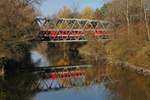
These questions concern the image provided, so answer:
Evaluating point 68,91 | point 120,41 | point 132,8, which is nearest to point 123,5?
point 132,8

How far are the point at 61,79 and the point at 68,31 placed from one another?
29.7 m

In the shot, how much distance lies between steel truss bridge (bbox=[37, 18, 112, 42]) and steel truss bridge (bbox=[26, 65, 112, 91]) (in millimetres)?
14557

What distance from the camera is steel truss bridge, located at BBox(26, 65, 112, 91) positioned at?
38.5 meters

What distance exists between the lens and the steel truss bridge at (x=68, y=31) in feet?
224

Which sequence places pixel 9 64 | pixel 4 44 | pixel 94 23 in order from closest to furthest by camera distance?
pixel 4 44 → pixel 9 64 → pixel 94 23

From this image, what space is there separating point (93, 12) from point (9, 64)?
6366 cm

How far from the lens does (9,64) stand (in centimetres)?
4966

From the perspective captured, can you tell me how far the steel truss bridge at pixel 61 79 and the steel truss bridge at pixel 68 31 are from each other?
14557 mm

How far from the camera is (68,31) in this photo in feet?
238

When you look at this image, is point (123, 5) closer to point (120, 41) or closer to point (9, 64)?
point (120, 41)

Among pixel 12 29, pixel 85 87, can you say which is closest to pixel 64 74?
pixel 12 29

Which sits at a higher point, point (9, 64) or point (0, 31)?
point (0, 31)

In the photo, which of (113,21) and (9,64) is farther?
(113,21)

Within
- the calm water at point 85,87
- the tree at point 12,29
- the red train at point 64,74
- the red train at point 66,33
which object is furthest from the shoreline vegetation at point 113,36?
the red train at point 66,33
